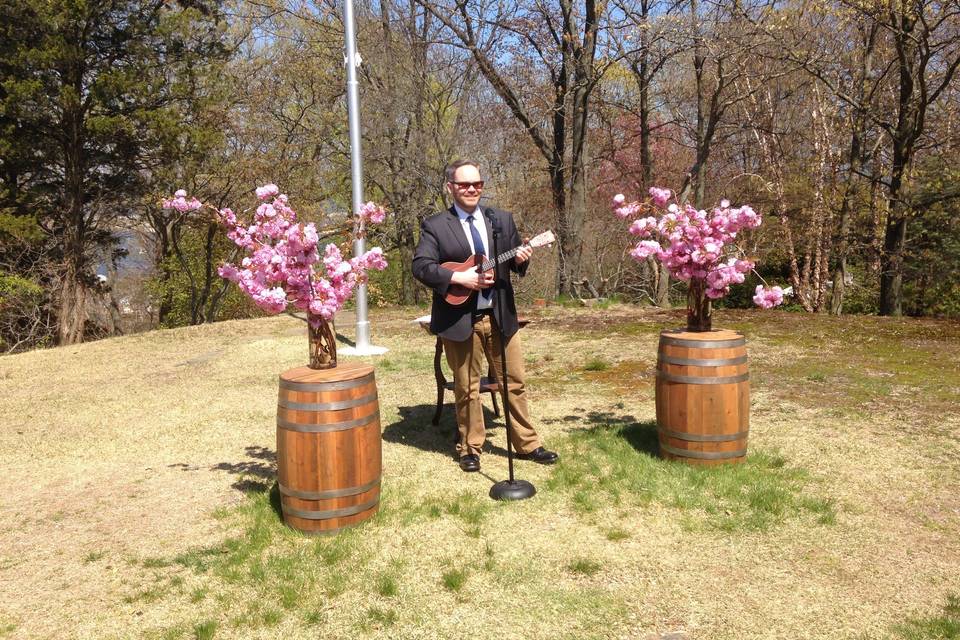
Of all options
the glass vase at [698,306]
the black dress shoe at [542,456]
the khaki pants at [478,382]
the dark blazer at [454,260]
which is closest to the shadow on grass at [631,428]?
the black dress shoe at [542,456]

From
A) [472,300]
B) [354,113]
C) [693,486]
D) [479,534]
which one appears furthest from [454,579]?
[354,113]

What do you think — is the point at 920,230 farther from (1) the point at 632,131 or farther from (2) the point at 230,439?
(2) the point at 230,439

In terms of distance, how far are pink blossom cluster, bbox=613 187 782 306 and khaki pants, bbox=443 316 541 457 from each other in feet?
3.89

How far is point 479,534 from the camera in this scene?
147 inches

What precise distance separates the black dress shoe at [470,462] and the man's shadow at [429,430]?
305mm

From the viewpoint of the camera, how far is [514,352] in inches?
185

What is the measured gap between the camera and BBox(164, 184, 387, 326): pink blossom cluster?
149 inches

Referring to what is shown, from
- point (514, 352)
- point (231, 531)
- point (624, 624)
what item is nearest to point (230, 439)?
point (231, 531)

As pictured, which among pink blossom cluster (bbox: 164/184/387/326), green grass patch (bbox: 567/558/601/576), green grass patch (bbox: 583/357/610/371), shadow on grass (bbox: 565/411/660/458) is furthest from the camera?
green grass patch (bbox: 583/357/610/371)

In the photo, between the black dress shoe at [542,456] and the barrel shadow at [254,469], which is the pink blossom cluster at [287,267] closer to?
the barrel shadow at [254,469]

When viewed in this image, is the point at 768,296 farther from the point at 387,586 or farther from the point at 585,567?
the point at 387,586

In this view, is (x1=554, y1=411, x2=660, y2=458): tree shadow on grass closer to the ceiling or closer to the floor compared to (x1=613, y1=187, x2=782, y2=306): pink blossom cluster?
closer to the floor

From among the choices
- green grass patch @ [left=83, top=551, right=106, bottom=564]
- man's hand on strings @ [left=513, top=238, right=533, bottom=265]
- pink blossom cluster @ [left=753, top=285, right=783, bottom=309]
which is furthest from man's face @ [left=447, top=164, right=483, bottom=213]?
green grass patch @ [left=83, top=551, right=106, bottom=564]

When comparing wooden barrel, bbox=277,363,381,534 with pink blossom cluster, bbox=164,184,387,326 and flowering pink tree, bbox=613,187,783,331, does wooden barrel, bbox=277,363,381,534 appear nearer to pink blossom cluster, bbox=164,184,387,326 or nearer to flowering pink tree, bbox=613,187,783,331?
pink blossom cluster, bbox=164,184,387,326
